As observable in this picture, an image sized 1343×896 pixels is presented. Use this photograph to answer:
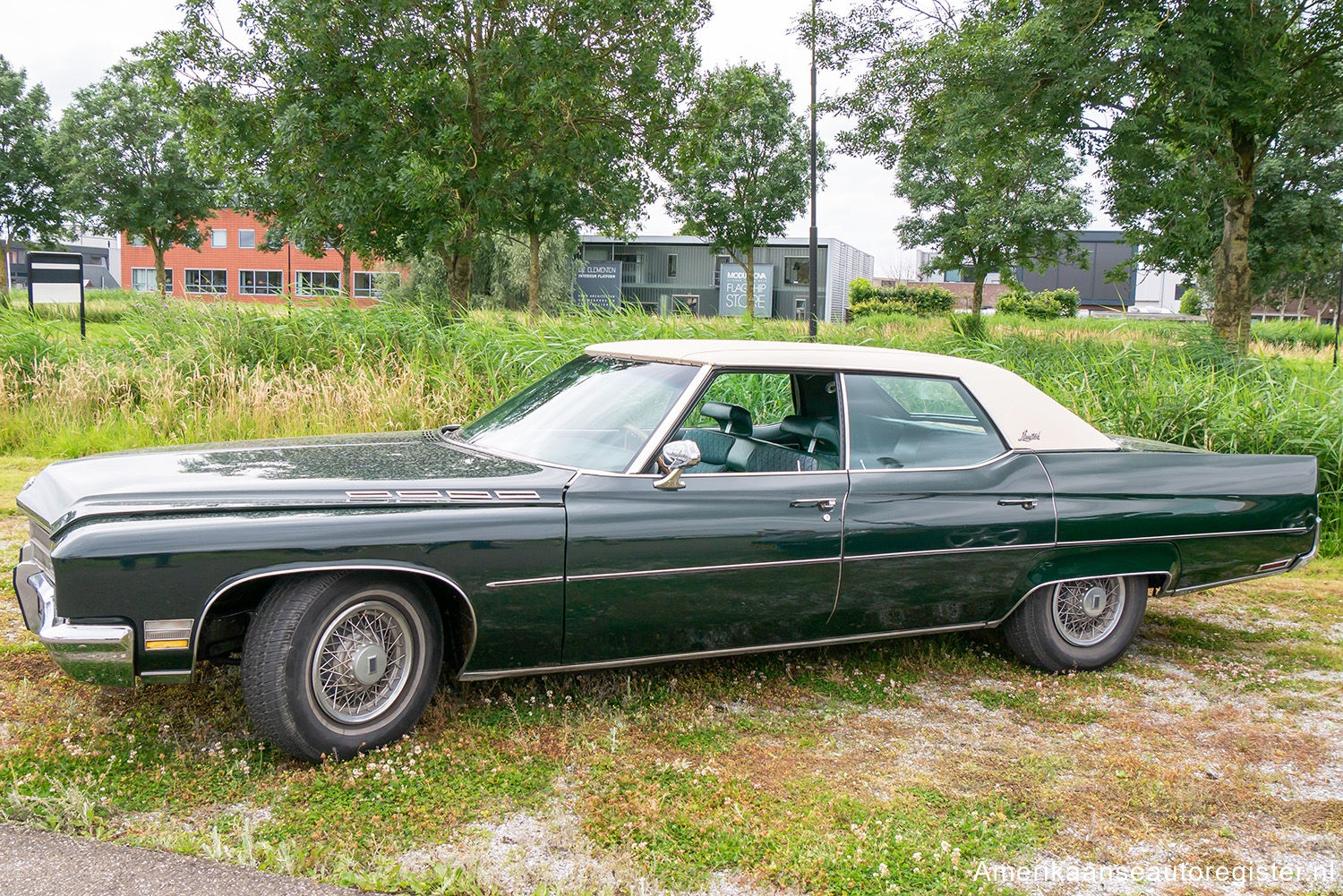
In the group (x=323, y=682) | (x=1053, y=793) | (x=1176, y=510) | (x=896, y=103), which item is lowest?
(x=1053, y=793)

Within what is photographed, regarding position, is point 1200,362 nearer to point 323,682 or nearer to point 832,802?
point 832,802

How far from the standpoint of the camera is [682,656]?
3.73 m

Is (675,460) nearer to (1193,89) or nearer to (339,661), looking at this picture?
(339,661)

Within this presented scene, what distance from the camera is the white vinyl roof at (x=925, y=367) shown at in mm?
4125

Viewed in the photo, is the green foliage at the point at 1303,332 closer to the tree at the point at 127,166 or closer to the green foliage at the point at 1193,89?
the green foliage at the point at 1193,89

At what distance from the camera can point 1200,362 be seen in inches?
396

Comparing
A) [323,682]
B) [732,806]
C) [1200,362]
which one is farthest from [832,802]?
[1200,362]

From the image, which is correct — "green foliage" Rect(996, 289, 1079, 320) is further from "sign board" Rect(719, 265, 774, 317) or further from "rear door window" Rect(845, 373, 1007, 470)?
"rear door window" Rect(845, 373, 1007, 470)

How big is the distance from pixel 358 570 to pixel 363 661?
0.29 metres

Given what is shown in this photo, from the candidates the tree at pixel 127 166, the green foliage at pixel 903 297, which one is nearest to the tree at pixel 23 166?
the tree at pixel 127 166

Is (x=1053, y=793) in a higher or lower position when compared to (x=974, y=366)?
lower

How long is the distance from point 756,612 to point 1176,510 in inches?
83.9

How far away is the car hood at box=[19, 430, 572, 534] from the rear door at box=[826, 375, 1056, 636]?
128cm

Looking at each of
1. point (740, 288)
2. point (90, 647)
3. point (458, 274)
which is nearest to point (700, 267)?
point (740, 288)
